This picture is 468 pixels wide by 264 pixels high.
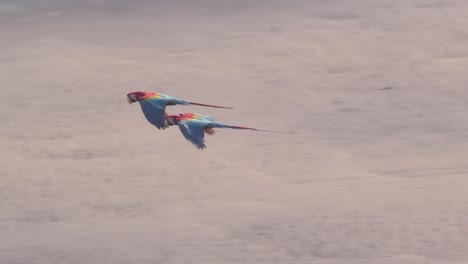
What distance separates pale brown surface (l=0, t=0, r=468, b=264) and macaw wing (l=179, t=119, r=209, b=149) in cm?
176

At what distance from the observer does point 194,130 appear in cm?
712

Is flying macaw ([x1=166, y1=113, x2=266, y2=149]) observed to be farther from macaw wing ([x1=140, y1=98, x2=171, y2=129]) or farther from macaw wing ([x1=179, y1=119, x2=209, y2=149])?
macaw wing ([x1=140, y1=98, x2=171, y2=129])

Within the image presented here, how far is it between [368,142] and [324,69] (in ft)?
5.50

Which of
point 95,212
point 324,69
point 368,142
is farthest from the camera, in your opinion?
point 324,69

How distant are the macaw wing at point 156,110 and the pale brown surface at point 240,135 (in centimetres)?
163

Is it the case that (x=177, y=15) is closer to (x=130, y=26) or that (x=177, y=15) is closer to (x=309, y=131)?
(x=130, y=26)

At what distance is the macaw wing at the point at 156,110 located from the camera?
7375 mm

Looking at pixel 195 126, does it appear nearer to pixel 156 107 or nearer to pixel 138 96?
pixel 156 107

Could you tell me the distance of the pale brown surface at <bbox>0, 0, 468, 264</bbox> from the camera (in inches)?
356

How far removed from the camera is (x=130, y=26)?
13570 mm

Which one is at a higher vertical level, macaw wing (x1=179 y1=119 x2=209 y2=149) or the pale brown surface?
macaw wing (x1=179 y1=119 x2=209 y2=149)

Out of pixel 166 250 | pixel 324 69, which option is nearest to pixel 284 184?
pixel 166 250

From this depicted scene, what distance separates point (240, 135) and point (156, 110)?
359 centimetres

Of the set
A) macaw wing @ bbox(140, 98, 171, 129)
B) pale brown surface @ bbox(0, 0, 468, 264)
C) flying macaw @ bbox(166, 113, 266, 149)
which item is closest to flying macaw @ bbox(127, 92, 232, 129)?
macaw wing @ bbox(140, 98, 171, 129)
